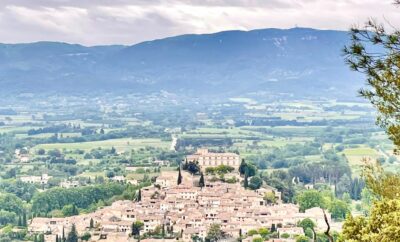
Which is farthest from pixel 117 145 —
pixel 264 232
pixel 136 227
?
pixel 264 232

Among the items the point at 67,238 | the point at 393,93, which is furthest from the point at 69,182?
the point at 393,93

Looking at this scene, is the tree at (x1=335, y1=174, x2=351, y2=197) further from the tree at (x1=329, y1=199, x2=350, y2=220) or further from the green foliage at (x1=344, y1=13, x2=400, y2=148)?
the green foliage at (x1=344, y1=13, x2=400, y2=148)

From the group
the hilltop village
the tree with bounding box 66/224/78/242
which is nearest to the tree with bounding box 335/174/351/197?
the hilltop village

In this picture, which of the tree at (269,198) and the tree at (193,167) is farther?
the tree at (193,167)

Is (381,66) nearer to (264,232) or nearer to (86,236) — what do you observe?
(264,232)

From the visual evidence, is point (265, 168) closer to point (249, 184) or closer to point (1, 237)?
point (249, 184)

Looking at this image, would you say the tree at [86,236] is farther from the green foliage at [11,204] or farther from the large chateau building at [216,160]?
the green foliage at [11,204]

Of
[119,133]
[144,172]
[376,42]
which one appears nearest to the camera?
[376,42]

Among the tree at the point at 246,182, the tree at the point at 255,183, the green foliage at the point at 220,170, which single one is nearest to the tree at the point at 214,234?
the tree at the point at 246,182
